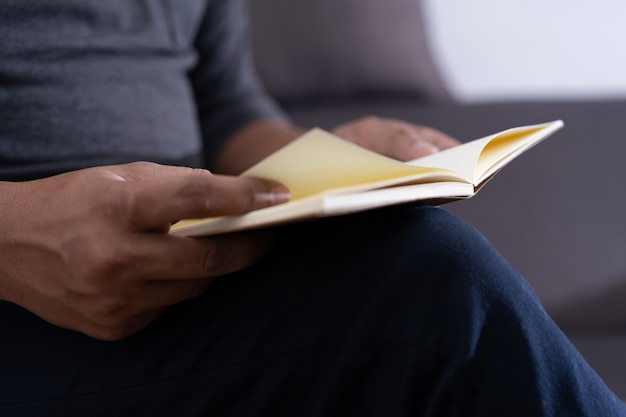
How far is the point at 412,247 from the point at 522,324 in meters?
0.08

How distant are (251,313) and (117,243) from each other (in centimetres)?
10

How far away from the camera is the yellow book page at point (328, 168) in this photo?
413 millimetres

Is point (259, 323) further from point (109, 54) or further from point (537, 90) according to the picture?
point (537, 90)

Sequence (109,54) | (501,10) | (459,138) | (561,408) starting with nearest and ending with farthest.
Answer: (561,408) < (109,54) < (459,138) < (501,10)

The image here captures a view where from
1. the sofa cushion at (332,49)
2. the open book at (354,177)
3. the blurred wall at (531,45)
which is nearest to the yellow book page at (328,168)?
the open book at (354,177)

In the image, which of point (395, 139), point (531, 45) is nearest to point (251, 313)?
point (395, 139)

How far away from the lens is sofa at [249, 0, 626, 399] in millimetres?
1059

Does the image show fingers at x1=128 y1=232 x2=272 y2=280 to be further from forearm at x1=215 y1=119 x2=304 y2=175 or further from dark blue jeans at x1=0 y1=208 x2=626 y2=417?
forearm at x1=215 y1=119 x2=304 y2=175

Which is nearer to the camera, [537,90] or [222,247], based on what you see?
[222,247]

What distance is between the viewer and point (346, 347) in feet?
1.44

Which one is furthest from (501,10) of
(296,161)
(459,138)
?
(296,161)

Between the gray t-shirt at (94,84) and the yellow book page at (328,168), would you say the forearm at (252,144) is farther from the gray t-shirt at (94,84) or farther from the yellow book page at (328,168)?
the yellow book page at (328,168)

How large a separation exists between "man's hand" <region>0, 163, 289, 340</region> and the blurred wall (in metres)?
1.29

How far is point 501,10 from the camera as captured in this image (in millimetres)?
1656
